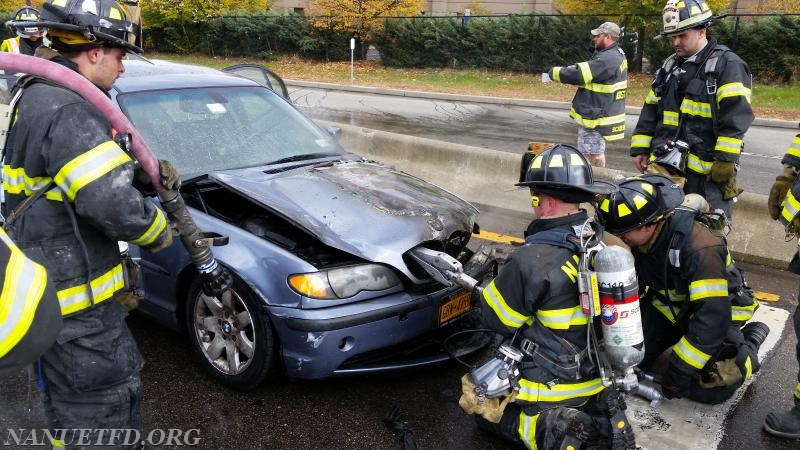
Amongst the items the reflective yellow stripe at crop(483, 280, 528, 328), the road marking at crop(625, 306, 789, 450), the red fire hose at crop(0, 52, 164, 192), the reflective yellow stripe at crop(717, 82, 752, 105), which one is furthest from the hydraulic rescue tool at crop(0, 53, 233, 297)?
the reflective yellow stripe at crop(717, 82, 752, 105)

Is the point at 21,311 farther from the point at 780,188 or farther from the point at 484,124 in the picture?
the point at 484,124

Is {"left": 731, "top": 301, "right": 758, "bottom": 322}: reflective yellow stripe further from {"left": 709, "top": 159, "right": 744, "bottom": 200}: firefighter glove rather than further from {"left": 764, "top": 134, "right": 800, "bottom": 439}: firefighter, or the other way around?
{"left": 709, "top": 159, "right": 744, "bottom": 200}: firefighter glove

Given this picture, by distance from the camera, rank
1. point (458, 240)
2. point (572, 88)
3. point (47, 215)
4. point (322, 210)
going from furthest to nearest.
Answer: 1. point (572, 88)
2. point (458, 240)
3. point (322, 210)
4. point (47, 215)

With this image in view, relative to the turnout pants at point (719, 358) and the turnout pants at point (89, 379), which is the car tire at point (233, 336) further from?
the turnout pants at point (719, 358)

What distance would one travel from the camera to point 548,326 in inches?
117

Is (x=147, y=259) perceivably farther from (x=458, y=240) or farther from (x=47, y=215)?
(x=458, y=240)

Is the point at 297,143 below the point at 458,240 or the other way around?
the other way around

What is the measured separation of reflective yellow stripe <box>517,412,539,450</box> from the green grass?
1520 cm

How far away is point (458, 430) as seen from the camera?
3.34 m

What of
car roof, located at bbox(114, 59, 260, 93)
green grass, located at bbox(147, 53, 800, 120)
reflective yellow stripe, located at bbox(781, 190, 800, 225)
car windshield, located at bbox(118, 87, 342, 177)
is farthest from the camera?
green grass, located at bbox(147, 53, 800, 120)

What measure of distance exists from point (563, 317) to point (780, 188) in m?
1.82

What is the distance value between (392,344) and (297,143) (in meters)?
1.80

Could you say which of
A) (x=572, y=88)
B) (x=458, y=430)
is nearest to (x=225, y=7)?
(x=572, y=88)

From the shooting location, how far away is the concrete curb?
14805 millimetres
